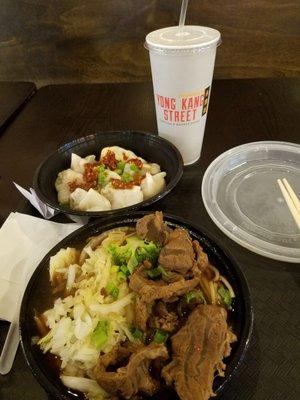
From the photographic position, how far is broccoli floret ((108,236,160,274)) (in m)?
1.03

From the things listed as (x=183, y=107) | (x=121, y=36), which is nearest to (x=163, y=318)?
(x=183, y=107)

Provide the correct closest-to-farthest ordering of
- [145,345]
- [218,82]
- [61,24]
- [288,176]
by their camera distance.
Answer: [145,345], [288,176], [218,82], [61,24]

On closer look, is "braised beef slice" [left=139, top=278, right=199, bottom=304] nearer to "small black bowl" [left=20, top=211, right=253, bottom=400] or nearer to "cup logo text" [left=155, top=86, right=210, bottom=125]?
"small black bowl" [left=20, top=211, right=253, bottom=400]

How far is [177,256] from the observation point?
95cm

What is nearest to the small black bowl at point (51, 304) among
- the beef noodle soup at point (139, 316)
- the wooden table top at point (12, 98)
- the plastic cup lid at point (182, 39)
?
the beef noodle soup at point (139, 316)

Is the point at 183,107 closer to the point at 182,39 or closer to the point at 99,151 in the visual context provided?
the point at 182,39

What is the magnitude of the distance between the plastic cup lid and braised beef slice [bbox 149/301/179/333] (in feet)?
3.00

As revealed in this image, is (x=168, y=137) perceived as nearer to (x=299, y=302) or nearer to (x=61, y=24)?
(x=299, y=302)

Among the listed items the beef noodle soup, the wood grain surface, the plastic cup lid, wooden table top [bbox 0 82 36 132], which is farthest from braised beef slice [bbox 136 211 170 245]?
the wood grain surface

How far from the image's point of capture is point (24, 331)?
0.91 m

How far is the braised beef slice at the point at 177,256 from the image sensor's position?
951 millimetres

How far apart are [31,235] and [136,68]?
2049 millimetres

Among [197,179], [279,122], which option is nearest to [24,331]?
[197,179]

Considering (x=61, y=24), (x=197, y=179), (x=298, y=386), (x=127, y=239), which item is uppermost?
(x=61, y=24)
